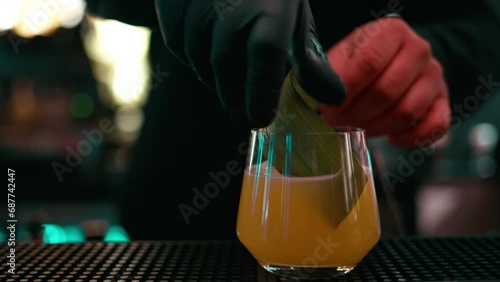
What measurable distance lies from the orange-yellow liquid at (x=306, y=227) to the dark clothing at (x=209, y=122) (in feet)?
2.21

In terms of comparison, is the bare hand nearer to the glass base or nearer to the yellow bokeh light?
the glass base

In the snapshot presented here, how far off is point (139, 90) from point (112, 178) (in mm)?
465

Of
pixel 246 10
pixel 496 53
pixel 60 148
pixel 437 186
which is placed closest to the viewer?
pixel 246 10

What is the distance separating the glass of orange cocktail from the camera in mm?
651

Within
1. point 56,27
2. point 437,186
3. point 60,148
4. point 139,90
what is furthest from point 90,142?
point 437,186

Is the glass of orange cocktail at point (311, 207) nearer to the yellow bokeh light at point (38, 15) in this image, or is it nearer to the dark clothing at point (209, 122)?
the dark clothing at point (209, 122)

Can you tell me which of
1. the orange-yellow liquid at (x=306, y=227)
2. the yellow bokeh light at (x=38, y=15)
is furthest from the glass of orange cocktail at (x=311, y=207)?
the yellow bokeh light at (x=38, y=15)

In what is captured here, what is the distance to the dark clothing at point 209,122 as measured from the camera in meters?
1.33

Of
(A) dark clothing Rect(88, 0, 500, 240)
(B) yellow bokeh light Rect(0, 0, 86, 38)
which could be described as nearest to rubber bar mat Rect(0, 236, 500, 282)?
(A) dark clothing Rect(88, 0, 500, 240)

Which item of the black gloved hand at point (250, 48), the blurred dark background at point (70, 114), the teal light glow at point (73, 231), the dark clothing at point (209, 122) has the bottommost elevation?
the teal light glow at point (73, 231)

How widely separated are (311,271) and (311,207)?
69mm

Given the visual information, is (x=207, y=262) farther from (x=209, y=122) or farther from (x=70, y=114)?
(x=70, y=114)

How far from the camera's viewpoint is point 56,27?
302 centimetres

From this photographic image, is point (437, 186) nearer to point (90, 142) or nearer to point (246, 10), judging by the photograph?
point (90, 142)
